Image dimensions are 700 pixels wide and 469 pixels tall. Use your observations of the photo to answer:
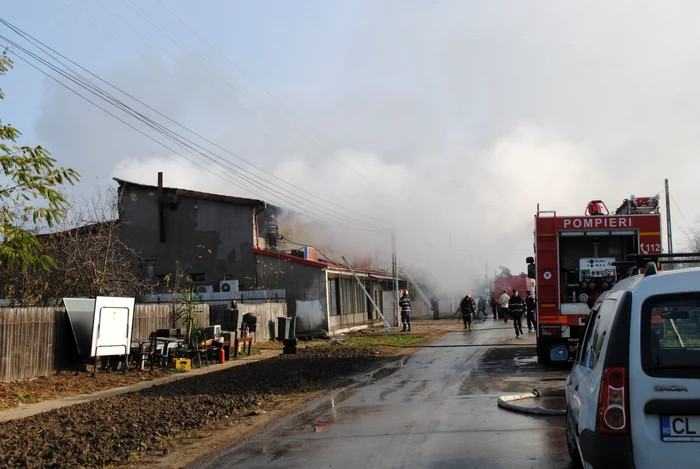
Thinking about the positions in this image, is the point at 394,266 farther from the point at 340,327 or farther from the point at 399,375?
the point at 399,375

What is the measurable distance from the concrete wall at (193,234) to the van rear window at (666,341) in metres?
26.1

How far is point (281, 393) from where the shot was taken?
12172 millimetres

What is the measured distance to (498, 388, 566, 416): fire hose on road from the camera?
9023 mm

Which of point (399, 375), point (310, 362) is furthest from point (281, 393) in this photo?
point (310, 362)

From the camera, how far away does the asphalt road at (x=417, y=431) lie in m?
6.76

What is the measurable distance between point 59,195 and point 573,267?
1091 centimetres

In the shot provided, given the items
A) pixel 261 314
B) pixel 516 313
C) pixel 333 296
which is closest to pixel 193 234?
pixel 333 296

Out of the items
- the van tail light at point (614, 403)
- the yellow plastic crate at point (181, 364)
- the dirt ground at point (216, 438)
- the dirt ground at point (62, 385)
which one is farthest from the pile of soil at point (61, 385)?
the van tail light at point (614, 403)

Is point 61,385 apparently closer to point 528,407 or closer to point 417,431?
point 417,431

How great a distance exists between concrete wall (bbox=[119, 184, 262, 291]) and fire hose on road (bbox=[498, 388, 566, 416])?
2005 cm

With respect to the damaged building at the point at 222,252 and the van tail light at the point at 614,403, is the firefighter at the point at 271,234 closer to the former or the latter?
the damaged building at the point at 222,252

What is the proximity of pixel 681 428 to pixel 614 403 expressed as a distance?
1.18ft

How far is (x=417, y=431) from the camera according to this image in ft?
26.8

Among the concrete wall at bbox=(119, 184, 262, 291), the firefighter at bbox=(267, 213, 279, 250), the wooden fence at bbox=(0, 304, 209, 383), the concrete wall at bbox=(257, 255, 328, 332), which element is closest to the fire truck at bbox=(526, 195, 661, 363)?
the wooden fence at bbox=(0, 304, 209, 383)
